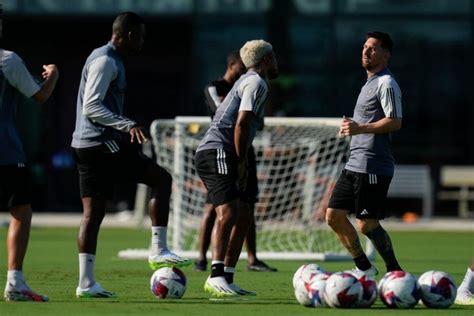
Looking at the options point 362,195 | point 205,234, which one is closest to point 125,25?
point 362,195

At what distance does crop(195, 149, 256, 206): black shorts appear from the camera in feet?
35.2

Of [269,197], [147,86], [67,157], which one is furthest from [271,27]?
[269,197]

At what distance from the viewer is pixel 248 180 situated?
1334cm

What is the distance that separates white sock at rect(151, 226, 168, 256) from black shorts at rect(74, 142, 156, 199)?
0.49 m

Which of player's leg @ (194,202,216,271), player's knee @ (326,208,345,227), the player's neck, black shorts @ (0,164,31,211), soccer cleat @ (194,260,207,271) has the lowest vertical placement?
soccer cleat @ (194,260,207,271)

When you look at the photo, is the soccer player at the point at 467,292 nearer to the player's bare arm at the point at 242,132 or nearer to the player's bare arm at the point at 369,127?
the player's bare arm at the point at 369,127

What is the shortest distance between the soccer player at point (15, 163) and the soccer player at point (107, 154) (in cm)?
46

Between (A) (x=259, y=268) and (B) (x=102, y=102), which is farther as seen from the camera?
(A) (x=259, y=268)

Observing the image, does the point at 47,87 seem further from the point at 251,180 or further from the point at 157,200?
the point at 251,180

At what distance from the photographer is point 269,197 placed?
59.6 feet

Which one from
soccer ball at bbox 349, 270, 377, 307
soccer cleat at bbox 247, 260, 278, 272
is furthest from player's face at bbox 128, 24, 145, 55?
soccer cleat at bbox 247, 260, 278, 272

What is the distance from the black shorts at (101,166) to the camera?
34.4ft

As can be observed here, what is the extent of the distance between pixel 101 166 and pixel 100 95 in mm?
546

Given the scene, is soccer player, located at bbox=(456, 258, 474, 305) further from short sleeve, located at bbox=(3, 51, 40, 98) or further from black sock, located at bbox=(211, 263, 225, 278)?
short sleeve, located at bbox=(3, 51, 40, 98)
